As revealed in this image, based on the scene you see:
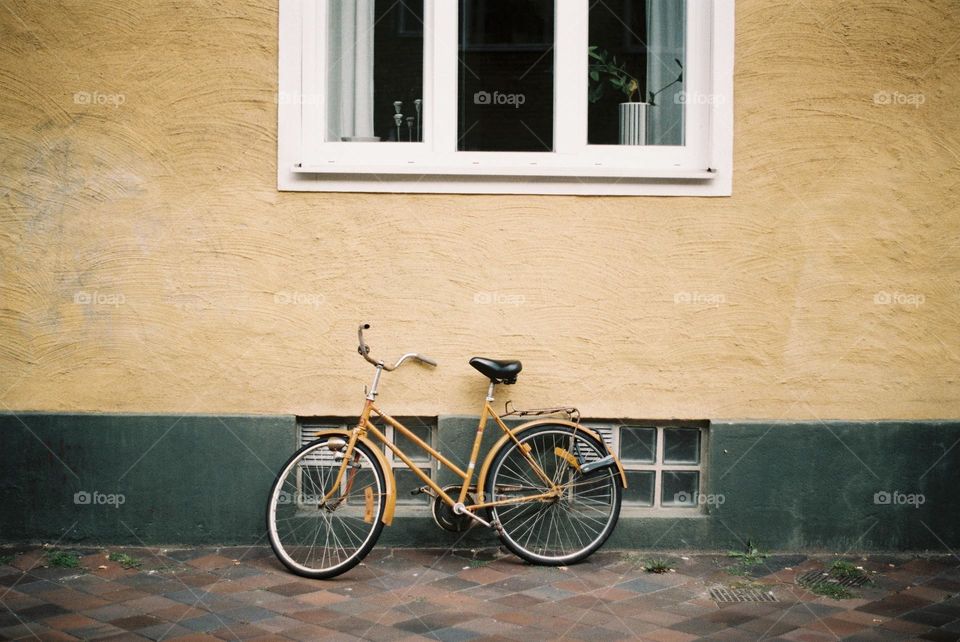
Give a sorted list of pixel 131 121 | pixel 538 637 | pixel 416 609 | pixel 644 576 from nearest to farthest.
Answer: pixel 538 637 < pixel 416 609 < pixel 644 576 < pixel 131 121

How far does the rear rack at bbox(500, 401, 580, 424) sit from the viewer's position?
5.77 m

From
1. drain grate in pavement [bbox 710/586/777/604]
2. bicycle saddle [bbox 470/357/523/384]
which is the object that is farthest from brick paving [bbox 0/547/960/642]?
bicycle saddle [bbox 470/357/523/384]

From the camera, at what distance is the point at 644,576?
547cm

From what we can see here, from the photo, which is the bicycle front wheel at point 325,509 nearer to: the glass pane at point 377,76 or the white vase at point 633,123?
the glass pane at point 377,76

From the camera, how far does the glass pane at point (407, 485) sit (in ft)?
19.7

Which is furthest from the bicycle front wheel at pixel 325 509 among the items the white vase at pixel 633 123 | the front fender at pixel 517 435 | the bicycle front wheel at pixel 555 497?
the white vase at pixel 633 123

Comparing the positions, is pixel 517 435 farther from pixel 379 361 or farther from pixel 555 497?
pixel 379 361

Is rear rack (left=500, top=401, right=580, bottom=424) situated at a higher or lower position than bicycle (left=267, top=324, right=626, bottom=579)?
higher

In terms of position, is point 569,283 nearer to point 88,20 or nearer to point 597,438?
point 597,438

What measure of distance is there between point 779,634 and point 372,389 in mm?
2456

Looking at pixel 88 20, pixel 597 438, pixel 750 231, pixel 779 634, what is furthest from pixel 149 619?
pixel 750 231

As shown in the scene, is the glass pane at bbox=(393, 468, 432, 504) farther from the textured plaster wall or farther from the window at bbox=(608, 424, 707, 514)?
the window at bbox=(608, 424, 707, 514)

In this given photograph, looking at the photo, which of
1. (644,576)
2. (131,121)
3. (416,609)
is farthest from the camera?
(131,121)

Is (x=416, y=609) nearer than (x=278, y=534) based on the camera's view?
Yes
